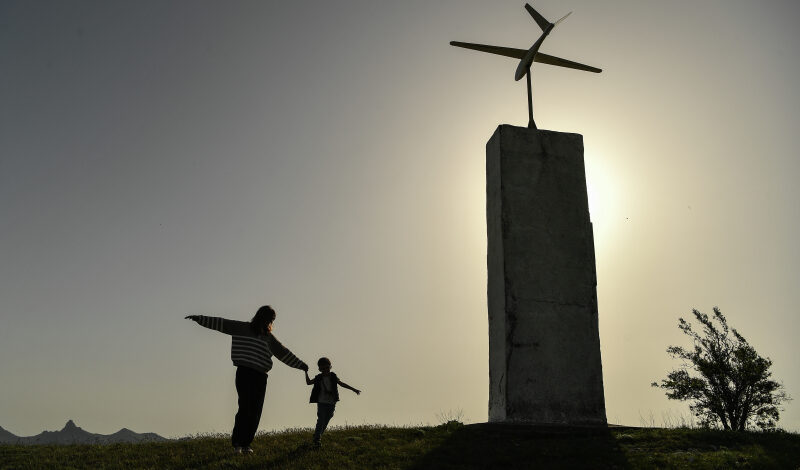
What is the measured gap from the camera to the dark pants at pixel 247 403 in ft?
33.1

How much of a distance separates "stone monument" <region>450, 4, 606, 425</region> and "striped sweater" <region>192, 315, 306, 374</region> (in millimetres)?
4510

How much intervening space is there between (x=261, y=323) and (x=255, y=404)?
1.24 meters

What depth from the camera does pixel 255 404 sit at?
10.2 m

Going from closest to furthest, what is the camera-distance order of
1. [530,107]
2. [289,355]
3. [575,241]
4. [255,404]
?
[255,404], [289,355], [575,241], [530,107]

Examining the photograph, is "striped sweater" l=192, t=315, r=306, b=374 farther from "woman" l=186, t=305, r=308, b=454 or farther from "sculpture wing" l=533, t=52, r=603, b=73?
"sculpture wing" l=533, t=52, r=603, b=73

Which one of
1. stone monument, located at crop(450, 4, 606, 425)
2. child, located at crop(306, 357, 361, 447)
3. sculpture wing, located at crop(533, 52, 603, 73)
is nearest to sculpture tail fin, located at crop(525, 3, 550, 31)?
sculpture wing, located at crop(533, 52, 603, 73)

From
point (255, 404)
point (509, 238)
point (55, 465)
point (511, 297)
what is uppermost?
point (509, 238)

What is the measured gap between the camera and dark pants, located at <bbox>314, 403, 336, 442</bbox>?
11023 millimetres

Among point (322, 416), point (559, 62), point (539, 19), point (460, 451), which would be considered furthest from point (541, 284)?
point (539, 19)

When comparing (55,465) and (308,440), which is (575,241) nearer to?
(308,440)

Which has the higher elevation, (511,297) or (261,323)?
(511,297)

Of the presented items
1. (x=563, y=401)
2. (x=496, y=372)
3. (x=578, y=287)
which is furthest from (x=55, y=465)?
(x=578, y=287)

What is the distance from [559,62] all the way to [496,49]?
1.63 meters

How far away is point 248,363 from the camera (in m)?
10.2
